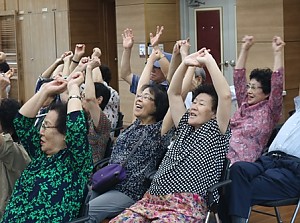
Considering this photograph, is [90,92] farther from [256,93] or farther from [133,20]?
[133,20]

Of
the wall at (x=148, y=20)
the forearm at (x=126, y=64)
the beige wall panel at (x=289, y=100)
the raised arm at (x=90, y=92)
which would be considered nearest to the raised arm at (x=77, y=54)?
the forearm at (x=126, y=64)

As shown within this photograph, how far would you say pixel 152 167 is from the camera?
14.3 ft

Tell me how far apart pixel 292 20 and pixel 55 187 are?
5.46 meters

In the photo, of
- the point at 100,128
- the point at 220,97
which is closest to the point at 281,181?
the point at 220,97

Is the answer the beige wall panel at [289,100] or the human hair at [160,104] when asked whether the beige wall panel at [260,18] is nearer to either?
the beige wall panel at [289,100]

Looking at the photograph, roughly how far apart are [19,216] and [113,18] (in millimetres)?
9332

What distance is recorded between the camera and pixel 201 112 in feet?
13.2

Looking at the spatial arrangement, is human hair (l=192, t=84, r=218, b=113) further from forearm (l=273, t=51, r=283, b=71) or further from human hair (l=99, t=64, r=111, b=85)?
human hair (l=99, t=64, r=111, b=85)

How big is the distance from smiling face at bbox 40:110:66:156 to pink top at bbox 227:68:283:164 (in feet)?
5.89

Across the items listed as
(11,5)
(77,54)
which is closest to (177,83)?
(77,54)

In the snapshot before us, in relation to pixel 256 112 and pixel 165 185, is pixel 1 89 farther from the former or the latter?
pixel 256 112

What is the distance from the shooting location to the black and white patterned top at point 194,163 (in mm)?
3885

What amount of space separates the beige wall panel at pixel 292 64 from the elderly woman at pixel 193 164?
4.31 m

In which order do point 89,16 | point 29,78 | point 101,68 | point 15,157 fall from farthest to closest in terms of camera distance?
1. point 29,78
2. point 89,16
3. point 101,68
4. point 15,157
